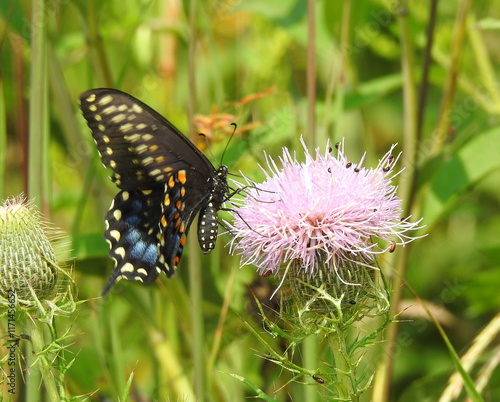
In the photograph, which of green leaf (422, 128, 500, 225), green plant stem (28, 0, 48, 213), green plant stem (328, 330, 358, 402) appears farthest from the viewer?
green leaf (422, 128, 500, 225)

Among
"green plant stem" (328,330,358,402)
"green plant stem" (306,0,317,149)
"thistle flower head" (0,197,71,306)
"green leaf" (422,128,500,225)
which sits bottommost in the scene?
"green plant stem" (328,330,358,402)

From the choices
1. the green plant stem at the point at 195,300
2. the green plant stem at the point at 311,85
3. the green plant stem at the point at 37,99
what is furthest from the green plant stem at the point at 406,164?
the green plant stem at the point at 37,99

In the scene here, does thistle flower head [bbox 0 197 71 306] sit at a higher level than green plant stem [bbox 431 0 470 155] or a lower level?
lower

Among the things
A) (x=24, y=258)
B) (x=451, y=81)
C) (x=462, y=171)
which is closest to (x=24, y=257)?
(x=24, y=258)

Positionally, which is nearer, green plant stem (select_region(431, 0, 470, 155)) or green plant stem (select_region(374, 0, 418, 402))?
green plant stem (select_region(374, 0, 418, 402))

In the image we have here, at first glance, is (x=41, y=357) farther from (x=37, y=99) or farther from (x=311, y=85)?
(x=311, y=85)

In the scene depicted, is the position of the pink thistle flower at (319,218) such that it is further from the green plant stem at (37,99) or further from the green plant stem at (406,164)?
the green plant stem at (406,164)

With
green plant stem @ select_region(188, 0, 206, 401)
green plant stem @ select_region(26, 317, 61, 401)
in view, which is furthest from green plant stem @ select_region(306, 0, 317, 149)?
green plant stem @ select_region(26, 317, 61, 401)

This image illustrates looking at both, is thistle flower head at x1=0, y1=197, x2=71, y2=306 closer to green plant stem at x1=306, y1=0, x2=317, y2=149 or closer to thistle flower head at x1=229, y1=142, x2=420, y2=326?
thistle flower head at x1=229, y1=142, x2=420, y2=326
